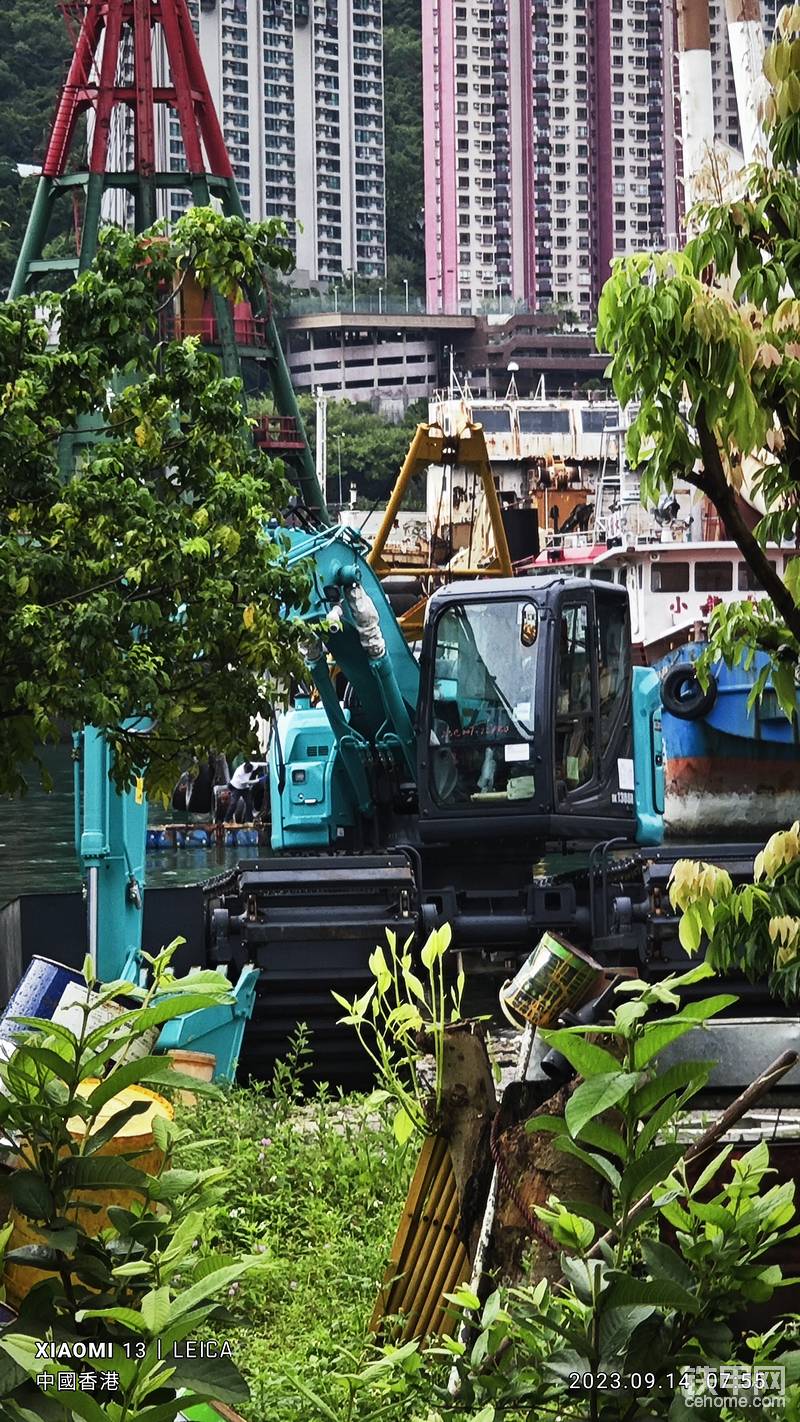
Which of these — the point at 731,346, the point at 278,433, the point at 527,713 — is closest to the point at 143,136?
the point at 278,433

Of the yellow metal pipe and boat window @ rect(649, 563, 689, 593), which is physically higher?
boat window @ rect(649, 563, 689, 593)

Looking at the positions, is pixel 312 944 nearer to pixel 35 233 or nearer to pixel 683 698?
pixel 683 698

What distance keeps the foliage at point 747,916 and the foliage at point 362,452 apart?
316ft

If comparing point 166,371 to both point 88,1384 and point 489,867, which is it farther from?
point 88,1384

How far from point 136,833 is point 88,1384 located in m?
9.81

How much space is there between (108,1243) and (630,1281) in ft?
2.85

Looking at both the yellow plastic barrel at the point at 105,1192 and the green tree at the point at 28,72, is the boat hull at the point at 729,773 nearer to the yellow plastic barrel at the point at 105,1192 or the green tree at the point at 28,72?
the yellow plastic barrel at the point at 105,1192

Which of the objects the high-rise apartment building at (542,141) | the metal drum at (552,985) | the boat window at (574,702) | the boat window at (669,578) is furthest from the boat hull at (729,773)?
the high-rise apartment building at (542,141)

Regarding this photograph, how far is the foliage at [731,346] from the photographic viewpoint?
14.9 ft

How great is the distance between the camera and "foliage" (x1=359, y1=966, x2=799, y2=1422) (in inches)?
141

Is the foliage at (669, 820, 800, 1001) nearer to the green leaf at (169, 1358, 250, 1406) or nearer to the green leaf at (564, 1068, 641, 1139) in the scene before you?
the green leaf at (564, 1068, 641, 1139)

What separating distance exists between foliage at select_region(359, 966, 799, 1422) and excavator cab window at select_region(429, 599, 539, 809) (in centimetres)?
1108

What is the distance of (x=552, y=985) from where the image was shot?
6.36m

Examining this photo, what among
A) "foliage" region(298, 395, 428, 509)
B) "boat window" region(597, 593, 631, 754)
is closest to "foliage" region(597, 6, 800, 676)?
"boat window" region(597, 593, 631, 754)
